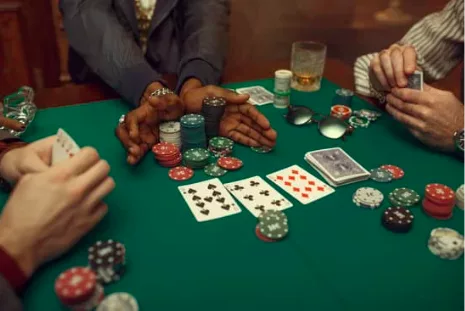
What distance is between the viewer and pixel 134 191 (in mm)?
1107

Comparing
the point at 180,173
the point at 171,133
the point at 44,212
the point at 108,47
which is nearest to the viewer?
the point at 44,212

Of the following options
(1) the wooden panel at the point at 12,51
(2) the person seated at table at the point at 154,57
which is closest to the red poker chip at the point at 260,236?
(2) the person seated at table at the point at 154,57

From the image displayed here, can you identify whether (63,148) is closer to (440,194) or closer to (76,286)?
(76,286)

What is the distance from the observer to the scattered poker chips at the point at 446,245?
92cm

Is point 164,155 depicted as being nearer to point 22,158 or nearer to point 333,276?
point 22,158

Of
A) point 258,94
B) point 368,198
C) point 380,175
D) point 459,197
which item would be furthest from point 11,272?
point 258,94

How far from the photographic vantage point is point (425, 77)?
6.06 feet

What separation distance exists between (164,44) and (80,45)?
1.21 feet

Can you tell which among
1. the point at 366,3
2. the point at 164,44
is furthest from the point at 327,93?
the point at 366,3

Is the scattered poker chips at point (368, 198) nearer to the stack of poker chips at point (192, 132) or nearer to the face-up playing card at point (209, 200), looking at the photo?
the face-up playing card at point (209, 200)

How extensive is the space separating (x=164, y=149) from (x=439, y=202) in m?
0.75

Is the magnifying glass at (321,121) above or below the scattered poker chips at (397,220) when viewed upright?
below

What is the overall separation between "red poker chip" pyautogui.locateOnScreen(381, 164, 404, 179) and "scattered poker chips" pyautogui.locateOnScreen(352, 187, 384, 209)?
123 mm

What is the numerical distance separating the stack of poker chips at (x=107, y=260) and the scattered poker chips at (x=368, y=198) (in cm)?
60
